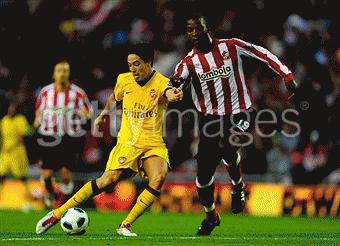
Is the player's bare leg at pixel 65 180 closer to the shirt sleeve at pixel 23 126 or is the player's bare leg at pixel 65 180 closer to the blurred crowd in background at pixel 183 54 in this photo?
the blurred crowd in background at pixel 183 54

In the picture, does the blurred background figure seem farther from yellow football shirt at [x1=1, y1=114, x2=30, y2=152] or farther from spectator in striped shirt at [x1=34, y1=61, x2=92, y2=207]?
spectator in striped shirt at [x1=34, y1=61, x2=92, y2=207]

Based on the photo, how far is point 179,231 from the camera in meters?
10.2

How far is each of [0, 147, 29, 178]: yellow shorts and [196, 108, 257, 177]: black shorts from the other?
7528mm

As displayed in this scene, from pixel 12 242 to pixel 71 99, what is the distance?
5.66m

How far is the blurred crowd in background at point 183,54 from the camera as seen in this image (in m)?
14.6

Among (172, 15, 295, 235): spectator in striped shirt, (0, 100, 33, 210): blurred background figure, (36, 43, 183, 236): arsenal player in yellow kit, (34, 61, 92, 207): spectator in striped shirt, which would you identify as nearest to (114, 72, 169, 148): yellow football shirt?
(36, 43, 183, 236): arsenal player in yellow kit

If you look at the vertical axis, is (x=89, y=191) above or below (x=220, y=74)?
below

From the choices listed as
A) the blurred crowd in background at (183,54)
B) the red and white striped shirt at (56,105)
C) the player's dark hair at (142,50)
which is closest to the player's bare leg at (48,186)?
the red and white striped shirt at (56,105)

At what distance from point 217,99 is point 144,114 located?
873 mm

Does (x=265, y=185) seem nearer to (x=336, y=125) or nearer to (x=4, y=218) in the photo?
(x=336, y=125)

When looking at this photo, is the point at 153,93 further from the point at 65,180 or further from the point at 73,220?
the point at 65,180

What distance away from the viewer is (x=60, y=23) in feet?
58.1

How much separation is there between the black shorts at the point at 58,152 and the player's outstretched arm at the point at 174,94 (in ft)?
16.2

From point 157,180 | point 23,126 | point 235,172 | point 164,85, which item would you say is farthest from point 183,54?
point 157,180
